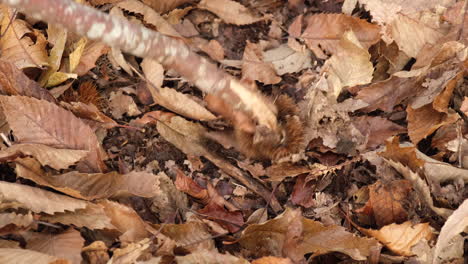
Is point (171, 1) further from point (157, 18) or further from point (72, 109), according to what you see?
point (72, 109)

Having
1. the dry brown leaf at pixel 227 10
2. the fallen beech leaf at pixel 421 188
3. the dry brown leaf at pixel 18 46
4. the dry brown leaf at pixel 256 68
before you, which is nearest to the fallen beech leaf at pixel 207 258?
the fallen beech leaf at pixel 421 188

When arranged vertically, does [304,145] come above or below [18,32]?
below

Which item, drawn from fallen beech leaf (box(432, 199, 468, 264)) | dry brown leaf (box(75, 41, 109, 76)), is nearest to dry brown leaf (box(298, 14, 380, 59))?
fallen beech leaf (box(432, 199, 468, 264))

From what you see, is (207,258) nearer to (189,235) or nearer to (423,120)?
(189,235)

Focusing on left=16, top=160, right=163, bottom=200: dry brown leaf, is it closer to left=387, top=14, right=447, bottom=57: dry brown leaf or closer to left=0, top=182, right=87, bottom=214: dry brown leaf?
left=0, top=182, right=87, bottom=214: dry brown leaf

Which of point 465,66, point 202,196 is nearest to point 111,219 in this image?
point 202,196

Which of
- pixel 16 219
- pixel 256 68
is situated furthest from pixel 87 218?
pixel 256 68
